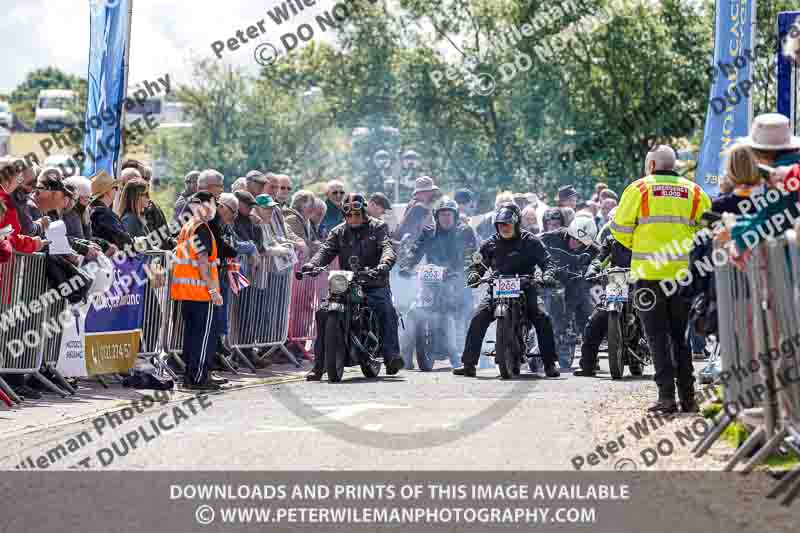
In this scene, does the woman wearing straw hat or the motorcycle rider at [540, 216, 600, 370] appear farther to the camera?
the motorcycle rider at [540, 216, 600, 370]

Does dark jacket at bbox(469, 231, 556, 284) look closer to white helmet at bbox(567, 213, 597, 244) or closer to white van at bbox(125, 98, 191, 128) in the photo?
white helmet at bbox(567, 213, 597, 244)

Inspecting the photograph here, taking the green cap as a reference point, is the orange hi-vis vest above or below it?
below

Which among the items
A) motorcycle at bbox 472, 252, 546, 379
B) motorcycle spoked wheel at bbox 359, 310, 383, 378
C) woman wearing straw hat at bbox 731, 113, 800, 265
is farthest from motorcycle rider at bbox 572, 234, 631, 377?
woman wearing straw hat at bbox 731, 113, 800, 265

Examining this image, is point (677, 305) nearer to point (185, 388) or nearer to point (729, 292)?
point (729, 292)

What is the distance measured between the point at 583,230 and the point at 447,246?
5.79ft

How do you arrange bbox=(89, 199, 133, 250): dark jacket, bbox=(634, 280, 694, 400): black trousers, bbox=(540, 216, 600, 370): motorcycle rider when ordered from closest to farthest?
1. bbox=(634, 280, 694, 400): black trousers
2. bbox=(89, 199, 133, 250): dark jacket
3. bbox=(540, 216, 600, 370): motorcycle rider

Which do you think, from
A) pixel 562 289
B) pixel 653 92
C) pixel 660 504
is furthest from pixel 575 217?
pixel 653 92

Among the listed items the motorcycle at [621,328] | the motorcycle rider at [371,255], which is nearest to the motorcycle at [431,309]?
the motorcycle rider at [371,255]

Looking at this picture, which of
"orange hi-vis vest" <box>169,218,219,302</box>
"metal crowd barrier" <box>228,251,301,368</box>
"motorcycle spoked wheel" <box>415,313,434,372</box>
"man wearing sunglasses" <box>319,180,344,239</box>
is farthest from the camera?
"man wearing sunglasses" <box>319,180,344,239</box>

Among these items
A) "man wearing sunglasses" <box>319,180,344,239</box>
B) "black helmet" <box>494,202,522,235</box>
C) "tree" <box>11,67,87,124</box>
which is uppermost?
"tree" <box>11,67,87,124</box>

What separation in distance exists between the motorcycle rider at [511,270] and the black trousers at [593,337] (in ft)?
1.15

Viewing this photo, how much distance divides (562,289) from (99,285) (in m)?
7.43

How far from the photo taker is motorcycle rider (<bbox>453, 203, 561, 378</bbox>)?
17984mm

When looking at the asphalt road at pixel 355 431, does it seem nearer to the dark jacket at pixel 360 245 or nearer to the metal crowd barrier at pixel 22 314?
the metal crowd barrier at pixel 22 314
